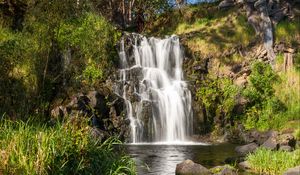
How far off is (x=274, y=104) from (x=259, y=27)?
873 centimetres

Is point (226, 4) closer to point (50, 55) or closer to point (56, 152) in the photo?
point (50, 55)

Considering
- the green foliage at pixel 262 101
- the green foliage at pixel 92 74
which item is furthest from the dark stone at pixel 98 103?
the green foliage at pixel 262 101

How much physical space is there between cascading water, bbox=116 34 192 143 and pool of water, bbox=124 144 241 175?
11.2ft

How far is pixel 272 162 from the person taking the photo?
17.5 m

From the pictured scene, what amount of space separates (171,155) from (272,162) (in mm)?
6567

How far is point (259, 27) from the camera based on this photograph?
128 ft

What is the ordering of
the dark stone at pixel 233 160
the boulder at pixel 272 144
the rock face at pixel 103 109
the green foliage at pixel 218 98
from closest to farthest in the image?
the dark stone at pixel 233 160 → the boulder at pixel 272 144 → the rock face at pixel 103 109 → the green foliage at pixel 218 98

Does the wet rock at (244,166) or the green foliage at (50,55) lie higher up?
the green foliage at (50,55)

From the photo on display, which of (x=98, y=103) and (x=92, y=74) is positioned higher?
(x=92, y=74)

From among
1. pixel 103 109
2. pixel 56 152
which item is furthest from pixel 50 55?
pixel 56 152

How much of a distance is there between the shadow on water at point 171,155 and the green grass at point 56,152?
18.8 feet

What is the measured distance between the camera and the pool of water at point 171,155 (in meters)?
19.2

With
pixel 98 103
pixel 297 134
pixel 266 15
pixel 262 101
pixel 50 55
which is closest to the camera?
pixel 297 134

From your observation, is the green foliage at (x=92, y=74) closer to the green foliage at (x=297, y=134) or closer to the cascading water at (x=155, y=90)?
the cascading water at (x=155, y=90)
